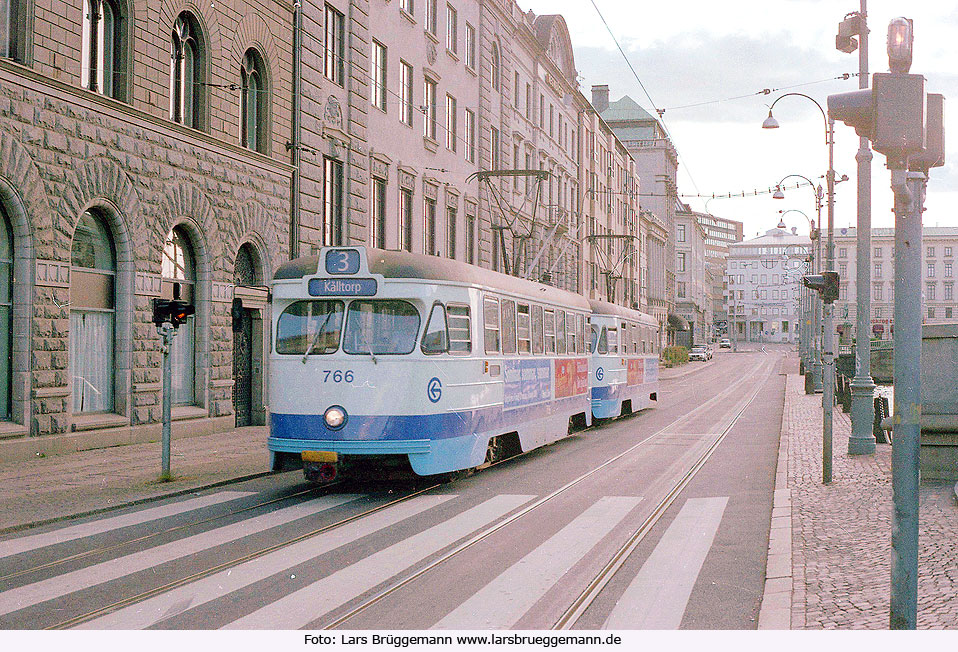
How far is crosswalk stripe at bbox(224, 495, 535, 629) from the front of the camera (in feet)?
21.3

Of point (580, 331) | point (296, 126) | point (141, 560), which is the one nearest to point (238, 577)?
point (141, 560)

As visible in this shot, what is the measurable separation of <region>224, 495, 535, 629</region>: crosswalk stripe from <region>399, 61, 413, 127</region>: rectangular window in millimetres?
20671

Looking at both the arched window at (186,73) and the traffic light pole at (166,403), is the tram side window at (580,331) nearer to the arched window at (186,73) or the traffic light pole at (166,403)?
the arched window at (186,73)

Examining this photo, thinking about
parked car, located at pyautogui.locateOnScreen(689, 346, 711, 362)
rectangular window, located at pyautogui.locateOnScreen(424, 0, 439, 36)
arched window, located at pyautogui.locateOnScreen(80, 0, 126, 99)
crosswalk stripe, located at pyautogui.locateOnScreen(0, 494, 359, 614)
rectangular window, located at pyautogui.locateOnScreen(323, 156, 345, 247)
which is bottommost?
crosswalk stripe, located at pyautogui.locateOnScreen(0, 494, 359, 614)

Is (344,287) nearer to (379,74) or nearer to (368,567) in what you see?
(368,567)

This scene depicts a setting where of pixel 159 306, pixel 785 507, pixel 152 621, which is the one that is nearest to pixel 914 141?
pixel 152 621

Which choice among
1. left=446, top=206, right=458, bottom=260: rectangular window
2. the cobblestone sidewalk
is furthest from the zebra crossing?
left=446, top=206, right=458, bottom=260: rectangular window

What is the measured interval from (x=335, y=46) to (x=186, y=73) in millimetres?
6583

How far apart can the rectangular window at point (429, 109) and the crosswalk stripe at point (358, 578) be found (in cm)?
2237

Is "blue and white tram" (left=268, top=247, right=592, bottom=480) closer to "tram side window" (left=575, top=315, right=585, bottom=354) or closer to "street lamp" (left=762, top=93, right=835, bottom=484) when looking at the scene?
"street lamp" (left=762, top=93, right=835, bottom=484)

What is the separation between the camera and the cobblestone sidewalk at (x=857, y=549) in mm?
6371

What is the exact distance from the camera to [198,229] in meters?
20.1

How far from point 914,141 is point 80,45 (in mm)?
15650

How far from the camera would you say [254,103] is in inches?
889
